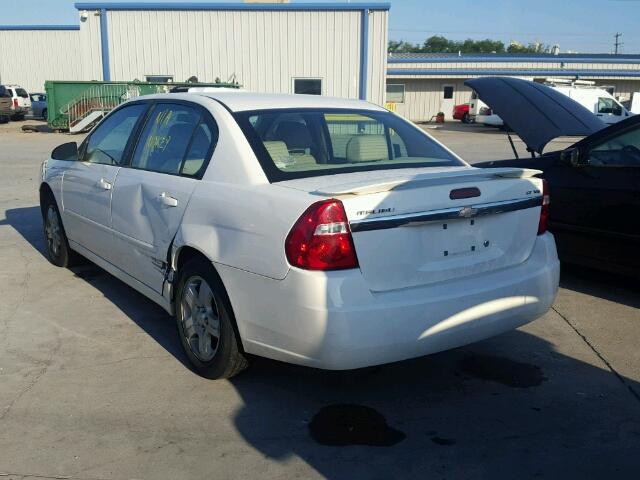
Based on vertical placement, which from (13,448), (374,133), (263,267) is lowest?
(13,448)

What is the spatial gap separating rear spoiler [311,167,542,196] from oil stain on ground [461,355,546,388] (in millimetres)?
1211

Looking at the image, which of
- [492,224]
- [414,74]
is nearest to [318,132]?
[492,224]

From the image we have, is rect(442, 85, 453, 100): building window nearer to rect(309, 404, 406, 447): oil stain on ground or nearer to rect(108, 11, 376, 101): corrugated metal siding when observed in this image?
rect(108, 11, 376, 101): corrugated metal siding

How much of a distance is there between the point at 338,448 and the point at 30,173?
12715 millimetres

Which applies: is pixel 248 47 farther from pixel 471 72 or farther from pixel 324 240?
pixel 324 240

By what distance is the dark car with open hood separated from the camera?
5.30 meters

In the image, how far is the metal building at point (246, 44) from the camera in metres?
26.8

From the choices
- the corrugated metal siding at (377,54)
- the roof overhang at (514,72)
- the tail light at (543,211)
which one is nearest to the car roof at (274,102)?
the tail light at (543,211)

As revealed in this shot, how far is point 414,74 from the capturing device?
42719 millimetres

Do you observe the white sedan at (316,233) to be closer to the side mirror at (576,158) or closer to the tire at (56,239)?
the tire at (56,239)

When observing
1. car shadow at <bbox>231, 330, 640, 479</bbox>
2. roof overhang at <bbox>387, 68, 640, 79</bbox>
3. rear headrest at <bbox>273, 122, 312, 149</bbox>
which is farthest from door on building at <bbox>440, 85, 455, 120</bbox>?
rear headrest at <bbox>273, 122, 312, 149</bbox>

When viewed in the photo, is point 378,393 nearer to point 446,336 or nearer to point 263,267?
point 446,336

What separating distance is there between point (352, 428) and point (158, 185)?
6.44ft

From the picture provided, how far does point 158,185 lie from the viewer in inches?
166
